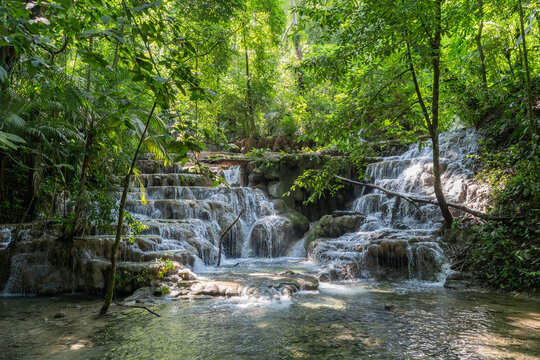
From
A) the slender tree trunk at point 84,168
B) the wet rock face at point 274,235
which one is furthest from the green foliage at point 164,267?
the wet rock face at point 274,235

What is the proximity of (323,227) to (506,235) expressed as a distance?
18.8 feet

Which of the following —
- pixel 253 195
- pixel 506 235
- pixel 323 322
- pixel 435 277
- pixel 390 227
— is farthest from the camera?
pixel 253 195

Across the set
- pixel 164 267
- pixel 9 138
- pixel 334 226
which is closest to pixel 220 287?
pixel 164 267

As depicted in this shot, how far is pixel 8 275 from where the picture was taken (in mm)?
6852

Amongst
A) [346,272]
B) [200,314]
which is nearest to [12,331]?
[200,314]

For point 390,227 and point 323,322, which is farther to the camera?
point 390,227

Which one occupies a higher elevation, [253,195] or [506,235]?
[253,195]

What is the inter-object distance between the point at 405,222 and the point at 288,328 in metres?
7.32

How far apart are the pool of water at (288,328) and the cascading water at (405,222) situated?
5.29ft

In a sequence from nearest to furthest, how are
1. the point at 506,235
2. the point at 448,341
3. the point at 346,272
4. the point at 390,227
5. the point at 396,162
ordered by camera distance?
the point at 448,341 < the point at 506,235 < the point at 346,272 < the point at 390,227 < the point at 396,162

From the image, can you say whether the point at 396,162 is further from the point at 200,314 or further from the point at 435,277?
the point at 200,314

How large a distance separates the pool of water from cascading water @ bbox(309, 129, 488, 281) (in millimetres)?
1611

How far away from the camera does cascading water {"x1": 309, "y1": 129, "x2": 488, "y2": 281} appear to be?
7.83 metres

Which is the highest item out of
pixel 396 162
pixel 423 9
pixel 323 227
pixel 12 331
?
pixel 423 9
